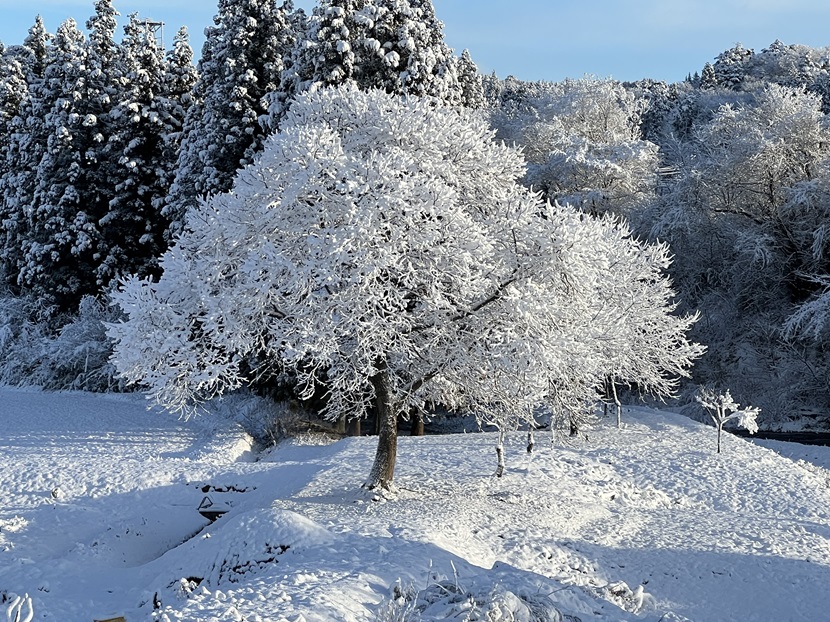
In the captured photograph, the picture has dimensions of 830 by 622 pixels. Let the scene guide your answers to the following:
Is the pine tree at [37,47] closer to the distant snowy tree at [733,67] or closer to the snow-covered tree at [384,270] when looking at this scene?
the snow-covered tree at [384,270]

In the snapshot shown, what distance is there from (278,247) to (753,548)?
10695 mm

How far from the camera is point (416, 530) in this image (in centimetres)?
1296

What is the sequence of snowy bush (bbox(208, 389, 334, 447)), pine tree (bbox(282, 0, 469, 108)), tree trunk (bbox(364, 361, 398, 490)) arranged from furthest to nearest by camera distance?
snowy bush (bbox(208, 389, 334, 447)), pine tree (bbox(282, 0, 469, 108)), tree trunk (bbox(364, 361, 398, 490))

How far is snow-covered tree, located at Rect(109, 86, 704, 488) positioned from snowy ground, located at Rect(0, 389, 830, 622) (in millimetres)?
2660

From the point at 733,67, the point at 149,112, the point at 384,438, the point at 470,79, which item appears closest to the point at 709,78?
the point at 733,67

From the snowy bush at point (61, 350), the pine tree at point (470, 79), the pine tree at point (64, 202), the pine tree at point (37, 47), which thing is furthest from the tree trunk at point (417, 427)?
the pine tree at point (37, 47)

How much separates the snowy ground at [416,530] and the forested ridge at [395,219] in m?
2.16

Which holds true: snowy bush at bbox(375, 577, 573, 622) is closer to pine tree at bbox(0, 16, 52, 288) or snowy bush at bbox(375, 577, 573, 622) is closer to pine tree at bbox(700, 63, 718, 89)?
pine tree at bbox(0, 16, 52, 288)

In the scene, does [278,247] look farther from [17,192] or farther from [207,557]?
[17,192]

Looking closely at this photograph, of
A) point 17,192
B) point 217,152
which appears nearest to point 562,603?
point 217,152

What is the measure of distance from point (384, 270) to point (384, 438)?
175 inches

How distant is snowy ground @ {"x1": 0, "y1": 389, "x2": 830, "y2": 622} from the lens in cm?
995

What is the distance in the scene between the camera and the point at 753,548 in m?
14.3

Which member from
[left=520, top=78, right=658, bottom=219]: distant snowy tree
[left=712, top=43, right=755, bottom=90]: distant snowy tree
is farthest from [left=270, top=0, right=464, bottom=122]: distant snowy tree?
[left=712, top=43, right=755, bottom=90]: distant snowy tree
